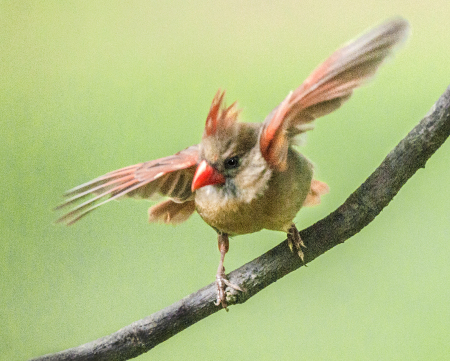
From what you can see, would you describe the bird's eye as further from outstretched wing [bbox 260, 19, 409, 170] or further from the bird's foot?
the bird's foot

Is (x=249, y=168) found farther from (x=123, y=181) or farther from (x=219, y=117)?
(x=123, y=181)

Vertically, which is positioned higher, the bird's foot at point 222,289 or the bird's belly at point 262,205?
the bird's belly at point 262,205

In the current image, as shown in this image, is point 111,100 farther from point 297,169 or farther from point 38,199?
point 297,169

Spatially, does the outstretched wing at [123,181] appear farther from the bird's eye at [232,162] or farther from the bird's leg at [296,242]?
the bird's leg at [296,242]

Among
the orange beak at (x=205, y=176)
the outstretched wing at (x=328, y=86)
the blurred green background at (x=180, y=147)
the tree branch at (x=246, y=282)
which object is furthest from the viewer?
the blurred green background at (x=180, y=147)

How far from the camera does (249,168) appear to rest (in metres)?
1.24

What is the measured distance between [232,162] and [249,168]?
0.04 metres

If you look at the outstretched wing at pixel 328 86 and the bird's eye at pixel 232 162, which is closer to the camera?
the outstretched wing at pixel 328 86

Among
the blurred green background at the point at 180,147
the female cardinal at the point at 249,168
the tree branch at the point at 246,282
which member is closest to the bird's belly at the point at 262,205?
the female cardinal at the point at 249,168

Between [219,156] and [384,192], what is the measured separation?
440 mm

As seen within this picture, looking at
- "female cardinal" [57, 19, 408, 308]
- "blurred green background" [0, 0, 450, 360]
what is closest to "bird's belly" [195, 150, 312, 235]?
"female cardinal" [57, 19, 408, 308]

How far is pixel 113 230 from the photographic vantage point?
5.72 feet

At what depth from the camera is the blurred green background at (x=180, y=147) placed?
62.6 inches

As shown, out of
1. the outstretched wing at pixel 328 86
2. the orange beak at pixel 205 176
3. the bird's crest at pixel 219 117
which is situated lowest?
the orange beak at pixel 205 176
